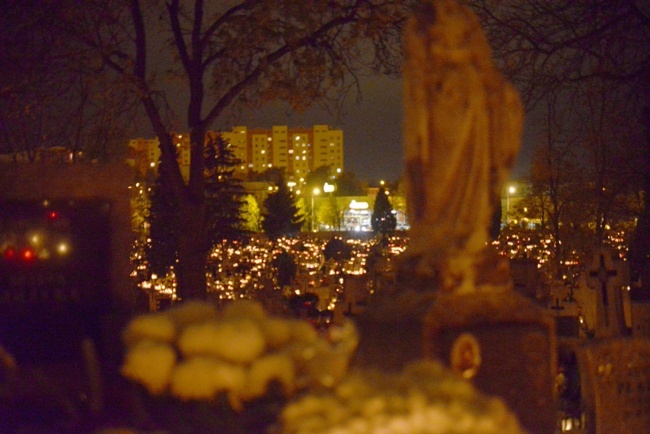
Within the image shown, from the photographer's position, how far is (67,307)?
17.6ft

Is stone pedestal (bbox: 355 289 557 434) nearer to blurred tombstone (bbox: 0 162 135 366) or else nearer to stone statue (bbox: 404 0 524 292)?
stone statue (bbox: 404 0 524 292)

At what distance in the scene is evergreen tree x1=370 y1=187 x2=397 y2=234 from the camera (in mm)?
89125

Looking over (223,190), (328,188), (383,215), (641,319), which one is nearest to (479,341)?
(641,319)

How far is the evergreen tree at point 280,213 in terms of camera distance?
7619cm

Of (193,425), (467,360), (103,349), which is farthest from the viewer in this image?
(467,360)

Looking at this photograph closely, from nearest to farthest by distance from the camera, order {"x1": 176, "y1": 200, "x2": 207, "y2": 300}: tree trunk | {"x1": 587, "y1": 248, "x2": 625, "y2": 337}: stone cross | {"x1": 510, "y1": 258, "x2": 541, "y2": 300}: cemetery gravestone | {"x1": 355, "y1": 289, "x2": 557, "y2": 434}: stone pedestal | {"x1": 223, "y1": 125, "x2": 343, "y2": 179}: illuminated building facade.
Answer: {"x1": 355, "y1": 289, "x2": 557, "y2": 434}: stone pedestal, {"x1": 510, "y1": 258, "x2": 541, "y2": 300}: cemetery gravestone, {"x1": 587, "y1": 248, "x2": 625, "y2": 337}: stone cross, {"x1": 176, "y1": 200, "x2": 207, "y2": 300}: tree trunk, {"x1": 223, "y1": 125, "x2": 343, "y2": 179}: illuminated building facade

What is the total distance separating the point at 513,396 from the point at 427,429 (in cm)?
279

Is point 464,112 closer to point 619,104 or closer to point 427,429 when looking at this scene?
point 427,429

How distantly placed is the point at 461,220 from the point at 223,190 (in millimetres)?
50701

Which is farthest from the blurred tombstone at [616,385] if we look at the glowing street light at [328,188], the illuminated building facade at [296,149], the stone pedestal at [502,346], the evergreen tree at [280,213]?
the illuminated building facade at [296,149]

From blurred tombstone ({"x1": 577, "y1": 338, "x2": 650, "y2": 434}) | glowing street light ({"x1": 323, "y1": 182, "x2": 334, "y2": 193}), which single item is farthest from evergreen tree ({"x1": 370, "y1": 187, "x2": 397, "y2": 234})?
blurred tombstone ({"x1": 577, "y1": 338, "x2": 650, "y2": 434})

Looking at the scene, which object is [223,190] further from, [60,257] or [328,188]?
[328,188]

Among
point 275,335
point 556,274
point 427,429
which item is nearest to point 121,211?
point 275,335

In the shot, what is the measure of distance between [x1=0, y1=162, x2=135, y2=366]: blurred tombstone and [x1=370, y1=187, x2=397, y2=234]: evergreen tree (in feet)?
270
